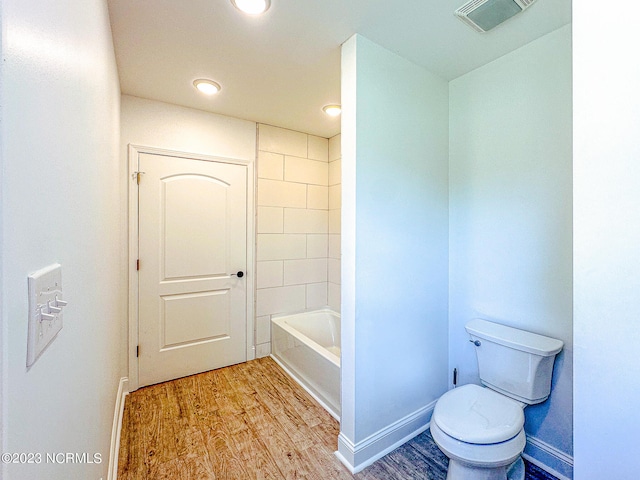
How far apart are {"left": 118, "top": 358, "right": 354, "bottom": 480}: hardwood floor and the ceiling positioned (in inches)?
95.9

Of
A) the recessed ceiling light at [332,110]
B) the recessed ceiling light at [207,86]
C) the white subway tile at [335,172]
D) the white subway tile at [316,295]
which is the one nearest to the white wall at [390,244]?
the recessed ceiling light at [332,110]

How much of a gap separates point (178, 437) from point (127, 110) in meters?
2.47

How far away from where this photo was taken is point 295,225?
3150 millimetres

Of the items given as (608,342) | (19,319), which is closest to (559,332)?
(608,342)

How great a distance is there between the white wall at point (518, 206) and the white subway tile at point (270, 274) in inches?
67.0

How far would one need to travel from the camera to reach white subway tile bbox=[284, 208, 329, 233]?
10.2ft

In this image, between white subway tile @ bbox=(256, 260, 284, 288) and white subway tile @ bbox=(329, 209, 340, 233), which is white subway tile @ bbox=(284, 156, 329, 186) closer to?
white subway tile @ bbox=(329, 209, 340, 233)

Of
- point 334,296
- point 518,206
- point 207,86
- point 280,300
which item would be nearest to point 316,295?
point 334,296

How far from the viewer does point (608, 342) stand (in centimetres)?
78

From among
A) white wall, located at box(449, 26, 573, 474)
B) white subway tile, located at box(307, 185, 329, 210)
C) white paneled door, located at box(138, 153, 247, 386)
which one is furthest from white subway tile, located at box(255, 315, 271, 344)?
white wall, located at box(449, 26, 573, 474)

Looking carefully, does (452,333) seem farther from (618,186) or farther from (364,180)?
(618,186)

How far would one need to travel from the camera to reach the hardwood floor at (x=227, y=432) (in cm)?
160

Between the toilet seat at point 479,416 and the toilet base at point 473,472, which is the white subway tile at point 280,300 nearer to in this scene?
the toilet seat at point 479,416

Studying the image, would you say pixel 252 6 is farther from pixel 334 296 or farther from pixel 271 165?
pixel 334 296
